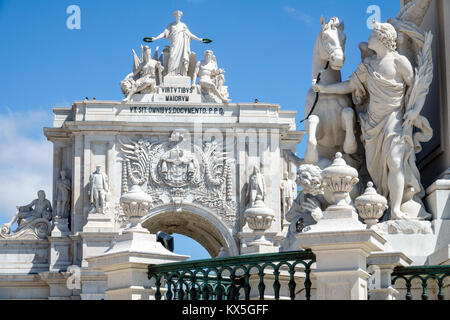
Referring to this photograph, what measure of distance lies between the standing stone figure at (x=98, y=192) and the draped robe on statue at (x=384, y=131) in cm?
3493

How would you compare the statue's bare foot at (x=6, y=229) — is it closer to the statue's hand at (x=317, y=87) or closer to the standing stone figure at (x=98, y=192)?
the standing stone figure at (x=98, y=192)

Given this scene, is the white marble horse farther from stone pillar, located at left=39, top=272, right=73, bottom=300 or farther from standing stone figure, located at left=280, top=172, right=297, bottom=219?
standing stone figure, located at left=280, top=172, right=297, bottom=219

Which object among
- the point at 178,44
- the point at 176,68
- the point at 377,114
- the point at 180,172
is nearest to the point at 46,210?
the point at 180,172

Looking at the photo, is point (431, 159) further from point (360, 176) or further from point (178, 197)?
point (178, 197)

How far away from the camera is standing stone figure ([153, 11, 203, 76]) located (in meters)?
49.6

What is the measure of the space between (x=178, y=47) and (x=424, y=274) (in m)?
40.1

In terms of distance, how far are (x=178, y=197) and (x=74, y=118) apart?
5.51 m

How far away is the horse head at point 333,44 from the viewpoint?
1326cm

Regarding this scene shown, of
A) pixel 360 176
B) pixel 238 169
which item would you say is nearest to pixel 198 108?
pixel 238 169

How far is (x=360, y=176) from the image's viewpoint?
13.1 meters

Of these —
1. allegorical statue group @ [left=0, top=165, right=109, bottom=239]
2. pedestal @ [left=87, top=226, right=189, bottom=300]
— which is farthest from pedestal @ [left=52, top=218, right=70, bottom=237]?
pedestal @ [left=87, top=226, right=189, bottom=300]

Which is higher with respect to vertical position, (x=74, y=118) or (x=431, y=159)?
(x=74, y=118)

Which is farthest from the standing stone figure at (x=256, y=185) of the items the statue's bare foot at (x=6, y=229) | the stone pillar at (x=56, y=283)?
the statue's bare foot at (x=6, y=229)

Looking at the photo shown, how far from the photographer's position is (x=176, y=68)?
49656 mm
